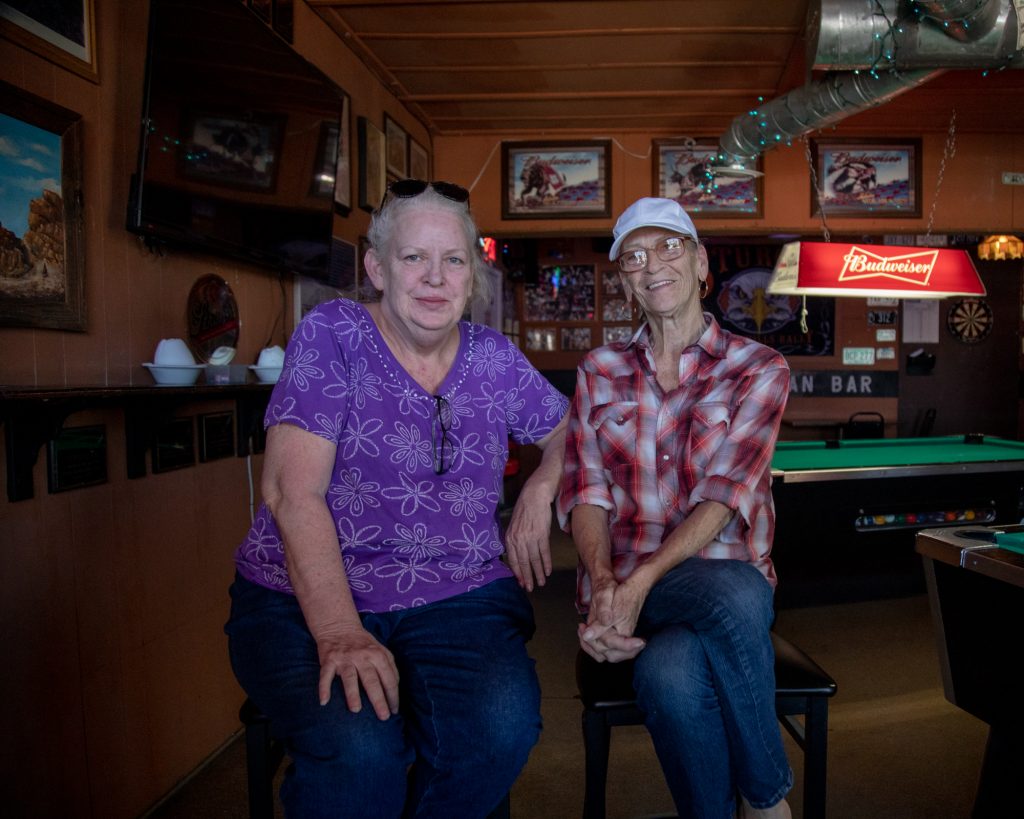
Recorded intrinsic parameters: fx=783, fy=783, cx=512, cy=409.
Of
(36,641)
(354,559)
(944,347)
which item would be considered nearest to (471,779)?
(354,559)

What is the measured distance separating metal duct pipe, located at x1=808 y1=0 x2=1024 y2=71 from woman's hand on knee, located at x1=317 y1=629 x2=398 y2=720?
119 inches

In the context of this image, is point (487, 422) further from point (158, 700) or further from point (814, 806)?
point (158, 700)

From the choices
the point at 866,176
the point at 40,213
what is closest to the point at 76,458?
the point at 40,213

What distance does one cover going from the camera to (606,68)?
412 cm

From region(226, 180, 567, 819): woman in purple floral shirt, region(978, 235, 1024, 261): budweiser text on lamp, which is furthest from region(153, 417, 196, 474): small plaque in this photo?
region(978, 235, 1024, 261): budweiser text on lamp

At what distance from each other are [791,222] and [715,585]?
442 centimetres

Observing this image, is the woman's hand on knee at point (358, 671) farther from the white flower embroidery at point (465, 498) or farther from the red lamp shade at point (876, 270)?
the red lamp shade at point (876, 270)

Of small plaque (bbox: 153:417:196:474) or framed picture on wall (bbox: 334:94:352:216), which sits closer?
small plaque (bbox: 153:417:196:474)

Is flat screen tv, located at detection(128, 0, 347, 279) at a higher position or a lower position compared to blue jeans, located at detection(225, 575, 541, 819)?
higher

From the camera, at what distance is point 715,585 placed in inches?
59.1

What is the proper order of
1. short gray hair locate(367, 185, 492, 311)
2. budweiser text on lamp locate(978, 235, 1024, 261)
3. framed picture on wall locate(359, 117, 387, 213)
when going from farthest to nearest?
budweiser text on lamp locate(978, 235, 1024, 261) < framed picture on wall locate(359, 117, 387, 213) < short gray hair locate(367, 185, 492, 311)

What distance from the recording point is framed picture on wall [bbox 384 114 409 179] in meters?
4.40

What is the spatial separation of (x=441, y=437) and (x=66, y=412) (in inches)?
36.1

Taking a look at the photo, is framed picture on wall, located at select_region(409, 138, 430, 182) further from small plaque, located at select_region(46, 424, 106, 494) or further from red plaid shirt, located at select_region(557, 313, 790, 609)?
red plaid shirt, located at select_region(557, 313, 790, 609)
